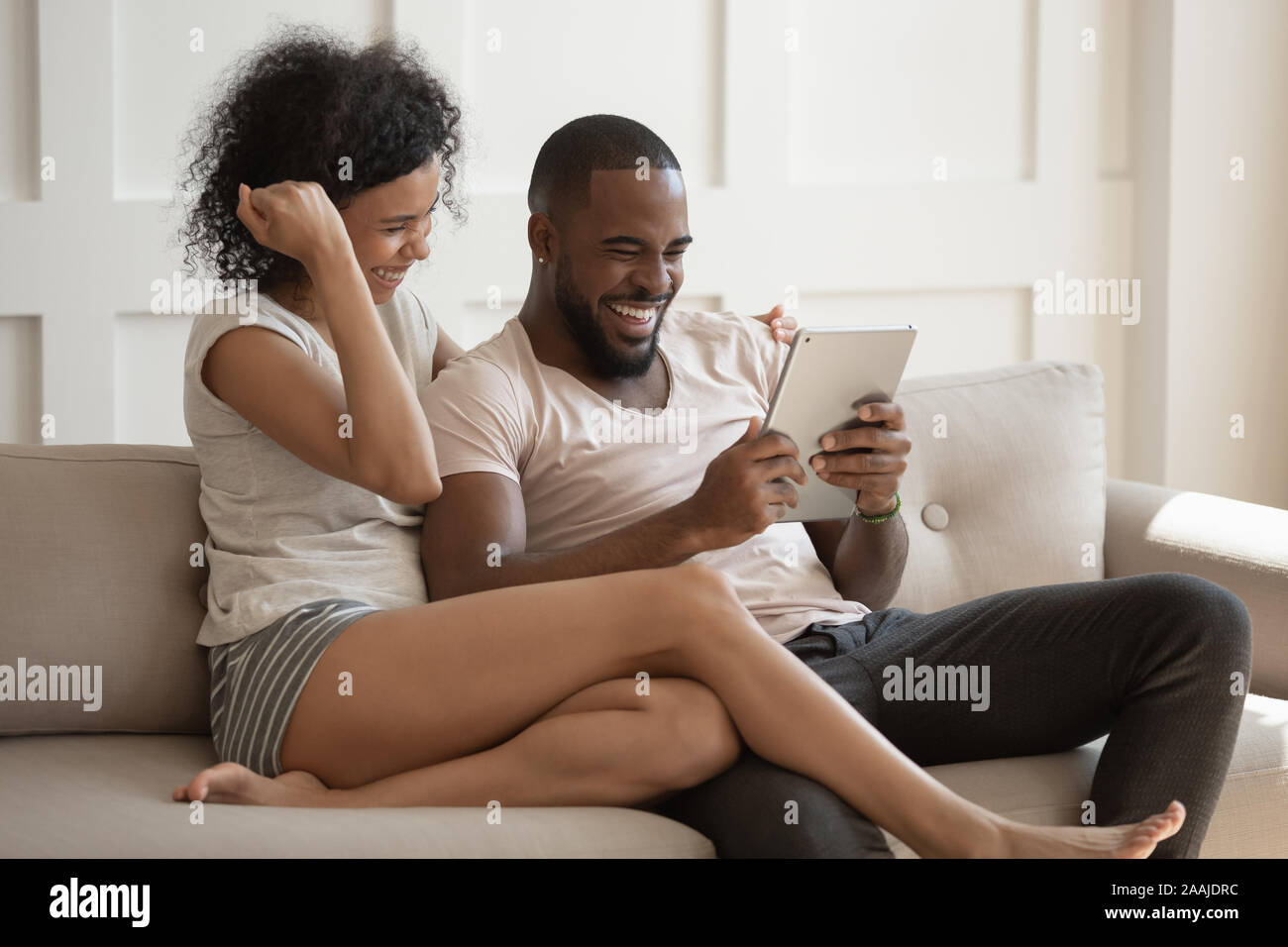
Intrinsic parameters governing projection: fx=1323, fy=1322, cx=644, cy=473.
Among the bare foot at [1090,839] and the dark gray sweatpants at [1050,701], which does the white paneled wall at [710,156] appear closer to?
the dark gray sweatpants at [1050,701]

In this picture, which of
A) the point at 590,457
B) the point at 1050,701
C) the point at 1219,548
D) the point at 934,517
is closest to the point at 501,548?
the point at 590,457

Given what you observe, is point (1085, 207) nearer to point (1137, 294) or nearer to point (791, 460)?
point (1137, 294)

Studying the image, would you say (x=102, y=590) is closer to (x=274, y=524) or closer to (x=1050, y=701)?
(x=274, y=524)

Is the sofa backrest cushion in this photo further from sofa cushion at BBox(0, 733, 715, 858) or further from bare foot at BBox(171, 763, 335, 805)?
bare foot at BBox(171, 763, 335, 805)

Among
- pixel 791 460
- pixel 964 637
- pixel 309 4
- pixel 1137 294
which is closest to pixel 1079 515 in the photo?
pixel 964 637

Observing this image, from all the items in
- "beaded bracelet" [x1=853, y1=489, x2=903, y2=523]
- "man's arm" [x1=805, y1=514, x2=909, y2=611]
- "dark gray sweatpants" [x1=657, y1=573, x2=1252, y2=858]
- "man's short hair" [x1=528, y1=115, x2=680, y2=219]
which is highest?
"man's short hair" [x1=528, y1=115, x2=680, y2=219]

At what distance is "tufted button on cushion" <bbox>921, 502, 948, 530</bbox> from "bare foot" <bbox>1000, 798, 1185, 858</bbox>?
76 centimetres

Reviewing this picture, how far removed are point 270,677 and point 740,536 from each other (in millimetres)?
534

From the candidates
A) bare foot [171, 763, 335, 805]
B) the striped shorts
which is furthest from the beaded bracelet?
bare foot [171, 763, 335, 805]

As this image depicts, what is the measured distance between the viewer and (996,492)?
77.9 inches

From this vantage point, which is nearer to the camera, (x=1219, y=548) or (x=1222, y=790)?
(x=1222, y=790)

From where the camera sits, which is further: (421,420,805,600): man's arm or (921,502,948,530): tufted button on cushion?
(921,502,948,530): tufted button on cushion

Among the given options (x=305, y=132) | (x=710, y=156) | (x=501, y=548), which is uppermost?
(x=710, y=156)

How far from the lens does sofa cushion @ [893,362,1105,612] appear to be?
1946 mm
